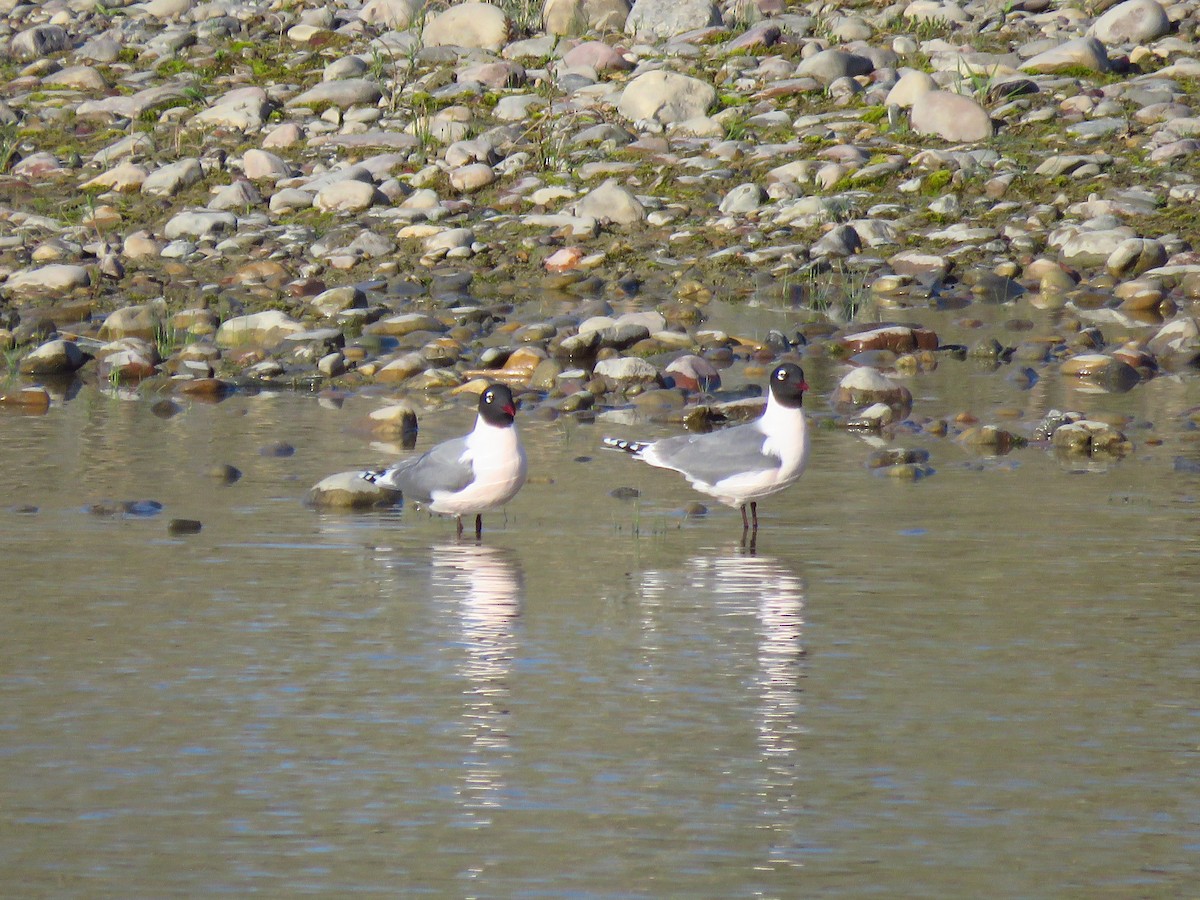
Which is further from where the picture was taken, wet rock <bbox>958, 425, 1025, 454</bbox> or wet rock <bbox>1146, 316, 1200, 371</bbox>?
wet rock <bbox>1146, 316, 1200, 371</bbox>

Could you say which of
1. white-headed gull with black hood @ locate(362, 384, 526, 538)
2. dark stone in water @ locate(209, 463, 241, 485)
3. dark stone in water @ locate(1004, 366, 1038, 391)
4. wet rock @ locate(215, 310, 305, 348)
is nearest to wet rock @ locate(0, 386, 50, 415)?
wet rock @ locate(215, 310, 305, 348)

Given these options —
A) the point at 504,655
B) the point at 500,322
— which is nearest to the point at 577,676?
the point at 504,655

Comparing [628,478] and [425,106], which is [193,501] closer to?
[628,478]

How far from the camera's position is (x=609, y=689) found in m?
6.48

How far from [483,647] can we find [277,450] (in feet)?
14.3

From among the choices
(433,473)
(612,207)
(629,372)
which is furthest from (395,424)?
(612,207)

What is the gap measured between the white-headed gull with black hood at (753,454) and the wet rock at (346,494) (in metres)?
1.42

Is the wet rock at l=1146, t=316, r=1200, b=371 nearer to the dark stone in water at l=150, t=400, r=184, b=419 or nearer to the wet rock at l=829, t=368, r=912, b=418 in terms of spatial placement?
the wet rock at l=829, t=368, r=912, b=418

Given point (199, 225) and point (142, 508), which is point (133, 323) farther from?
point (142, 508)

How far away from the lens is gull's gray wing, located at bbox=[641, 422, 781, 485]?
9359mm

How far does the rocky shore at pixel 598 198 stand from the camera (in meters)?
13.8

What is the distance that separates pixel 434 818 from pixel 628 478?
5372 millimetres

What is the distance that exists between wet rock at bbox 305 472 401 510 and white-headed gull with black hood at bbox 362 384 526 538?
1.33 feet

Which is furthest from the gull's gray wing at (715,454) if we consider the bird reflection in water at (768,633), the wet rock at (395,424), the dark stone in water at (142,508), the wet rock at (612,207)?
the wet rock at (612,207)
